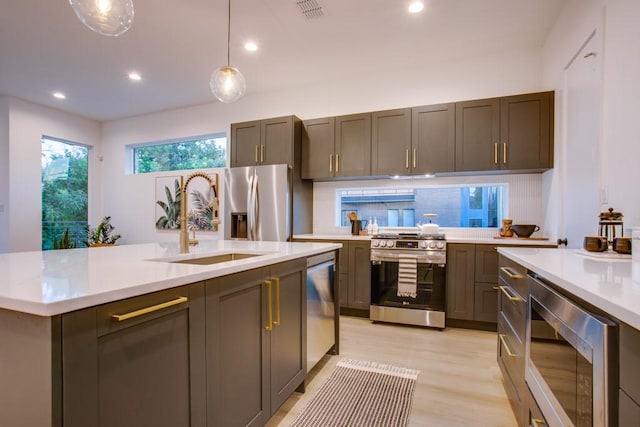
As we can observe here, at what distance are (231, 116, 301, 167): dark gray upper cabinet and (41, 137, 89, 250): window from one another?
11.1 feet

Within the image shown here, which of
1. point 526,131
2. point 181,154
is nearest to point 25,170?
point 181,154

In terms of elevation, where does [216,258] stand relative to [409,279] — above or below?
above

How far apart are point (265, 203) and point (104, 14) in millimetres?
2514

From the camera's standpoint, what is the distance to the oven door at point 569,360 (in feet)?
2.54

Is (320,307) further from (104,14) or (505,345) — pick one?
(104,14)

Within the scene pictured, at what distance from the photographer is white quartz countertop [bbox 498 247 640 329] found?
0.73 metres

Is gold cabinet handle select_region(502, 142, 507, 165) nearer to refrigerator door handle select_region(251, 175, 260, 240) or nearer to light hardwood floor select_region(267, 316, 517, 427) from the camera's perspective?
light hardwood floor select_region(267, 316, 517, 427)

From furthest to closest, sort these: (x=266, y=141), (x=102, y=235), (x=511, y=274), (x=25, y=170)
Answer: (x=102, y=235) < (x=25, y=170) < (x=266, y=141) < (x=511, y=274)

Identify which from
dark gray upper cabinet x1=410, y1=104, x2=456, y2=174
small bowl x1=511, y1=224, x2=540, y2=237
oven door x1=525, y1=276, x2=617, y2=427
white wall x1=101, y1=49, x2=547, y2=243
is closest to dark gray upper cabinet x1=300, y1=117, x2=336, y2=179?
white wall x1=101, y1=49, x2=547, y2=243

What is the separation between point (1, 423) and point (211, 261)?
1.26m

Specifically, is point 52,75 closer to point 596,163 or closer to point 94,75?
point 94,75

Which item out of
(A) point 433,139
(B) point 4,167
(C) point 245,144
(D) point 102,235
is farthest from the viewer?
(D) point 102,235

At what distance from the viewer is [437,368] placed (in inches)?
92.9

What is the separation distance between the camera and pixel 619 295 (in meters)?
0.81
